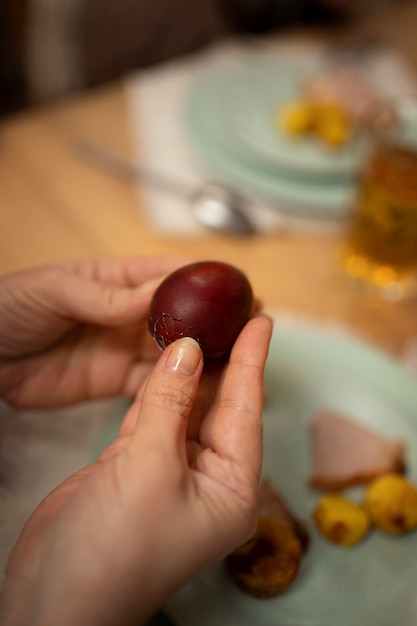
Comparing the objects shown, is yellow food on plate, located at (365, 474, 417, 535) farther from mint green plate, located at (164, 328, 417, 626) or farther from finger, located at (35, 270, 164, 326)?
finger, located at (35, 270, 164, 326)

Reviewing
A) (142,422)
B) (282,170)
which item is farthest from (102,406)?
(282,170)

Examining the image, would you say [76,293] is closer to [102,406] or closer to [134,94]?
[102,406]

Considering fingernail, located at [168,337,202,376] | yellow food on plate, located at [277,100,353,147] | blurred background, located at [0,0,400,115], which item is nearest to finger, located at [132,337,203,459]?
fingernail, located at [168,337,202,376]

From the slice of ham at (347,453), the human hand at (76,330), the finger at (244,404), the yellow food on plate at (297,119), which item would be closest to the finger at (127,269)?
the human hand at (76,330)

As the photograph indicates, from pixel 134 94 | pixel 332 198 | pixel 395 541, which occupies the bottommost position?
pixel 395 541

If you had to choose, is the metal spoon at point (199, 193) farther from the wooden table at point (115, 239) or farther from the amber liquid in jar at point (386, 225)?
the amber liquid in jar at point (386, 225)

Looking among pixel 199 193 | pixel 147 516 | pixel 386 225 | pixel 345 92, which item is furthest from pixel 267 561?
pixel 345 92

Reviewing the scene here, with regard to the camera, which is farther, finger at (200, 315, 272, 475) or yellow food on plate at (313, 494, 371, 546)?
yellow food on plate at (313, 494, 371, 546)
